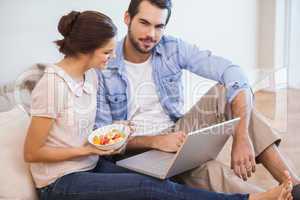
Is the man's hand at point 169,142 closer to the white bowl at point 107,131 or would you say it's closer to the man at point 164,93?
the man at point 164,93

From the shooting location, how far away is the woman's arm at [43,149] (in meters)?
→ 1.30

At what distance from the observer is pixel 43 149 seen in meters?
1.31

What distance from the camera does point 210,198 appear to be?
132cm

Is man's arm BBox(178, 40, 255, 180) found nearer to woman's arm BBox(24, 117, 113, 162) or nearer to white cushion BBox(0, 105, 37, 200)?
woman's arm BBox(24, 117, 113, 162)

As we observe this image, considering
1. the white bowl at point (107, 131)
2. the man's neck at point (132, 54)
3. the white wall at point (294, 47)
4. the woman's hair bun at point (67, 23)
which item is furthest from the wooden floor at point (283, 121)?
the woman's hair bun at point (67, 23)

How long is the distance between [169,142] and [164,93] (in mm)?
309

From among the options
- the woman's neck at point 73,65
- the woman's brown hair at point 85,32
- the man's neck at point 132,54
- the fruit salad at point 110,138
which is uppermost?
the woman's brown hair at point 85,32

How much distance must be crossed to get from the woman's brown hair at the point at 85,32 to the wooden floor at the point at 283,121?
1.20 metres

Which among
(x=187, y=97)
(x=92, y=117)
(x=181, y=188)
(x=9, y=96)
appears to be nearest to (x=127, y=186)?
(x=181, y=188)

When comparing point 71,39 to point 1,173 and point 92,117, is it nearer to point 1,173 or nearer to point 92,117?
point 92,117

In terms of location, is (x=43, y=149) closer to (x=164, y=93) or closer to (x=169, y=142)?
(x=169, y=142)

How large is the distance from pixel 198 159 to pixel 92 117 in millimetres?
404

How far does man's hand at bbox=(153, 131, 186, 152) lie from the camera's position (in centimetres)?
160

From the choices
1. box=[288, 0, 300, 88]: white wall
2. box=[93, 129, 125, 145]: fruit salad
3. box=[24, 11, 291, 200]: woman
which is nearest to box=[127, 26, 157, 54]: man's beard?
box=[24, 11, 291, 200]: woman
